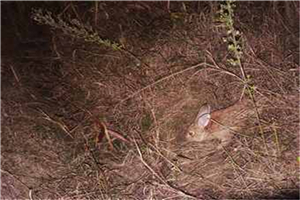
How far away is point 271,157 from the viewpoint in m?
2.23

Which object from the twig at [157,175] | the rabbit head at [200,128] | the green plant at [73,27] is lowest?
the twig at [157,175]

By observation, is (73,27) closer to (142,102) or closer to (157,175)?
(142,102)

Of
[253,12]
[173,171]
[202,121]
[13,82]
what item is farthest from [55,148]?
[253,12]

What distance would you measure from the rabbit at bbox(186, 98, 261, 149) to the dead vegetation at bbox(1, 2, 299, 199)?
0.04 meters

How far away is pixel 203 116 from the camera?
2.32 metres

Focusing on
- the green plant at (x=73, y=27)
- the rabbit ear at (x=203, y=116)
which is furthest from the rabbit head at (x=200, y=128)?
the green plant at (x=73, y=27)

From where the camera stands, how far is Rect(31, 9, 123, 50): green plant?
2.30 m

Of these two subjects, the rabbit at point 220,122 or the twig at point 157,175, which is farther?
the rabbit at point 220,122

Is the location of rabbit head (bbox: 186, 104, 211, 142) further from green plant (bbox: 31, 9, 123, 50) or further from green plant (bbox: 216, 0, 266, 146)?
green plant (bbox: 31, 9, 123, 50)

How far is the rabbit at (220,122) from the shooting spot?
7.56ft

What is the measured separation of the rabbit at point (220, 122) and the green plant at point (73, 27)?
0.54 meters

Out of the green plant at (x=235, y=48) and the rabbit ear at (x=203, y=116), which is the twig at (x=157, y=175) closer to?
the rabbit ear at (x=203, y=116)

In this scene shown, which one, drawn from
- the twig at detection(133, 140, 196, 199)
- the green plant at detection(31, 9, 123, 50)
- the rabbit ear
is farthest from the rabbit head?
the green plant at detection(31, 9, 123, 50)

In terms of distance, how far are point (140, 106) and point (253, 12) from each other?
2.53ft
